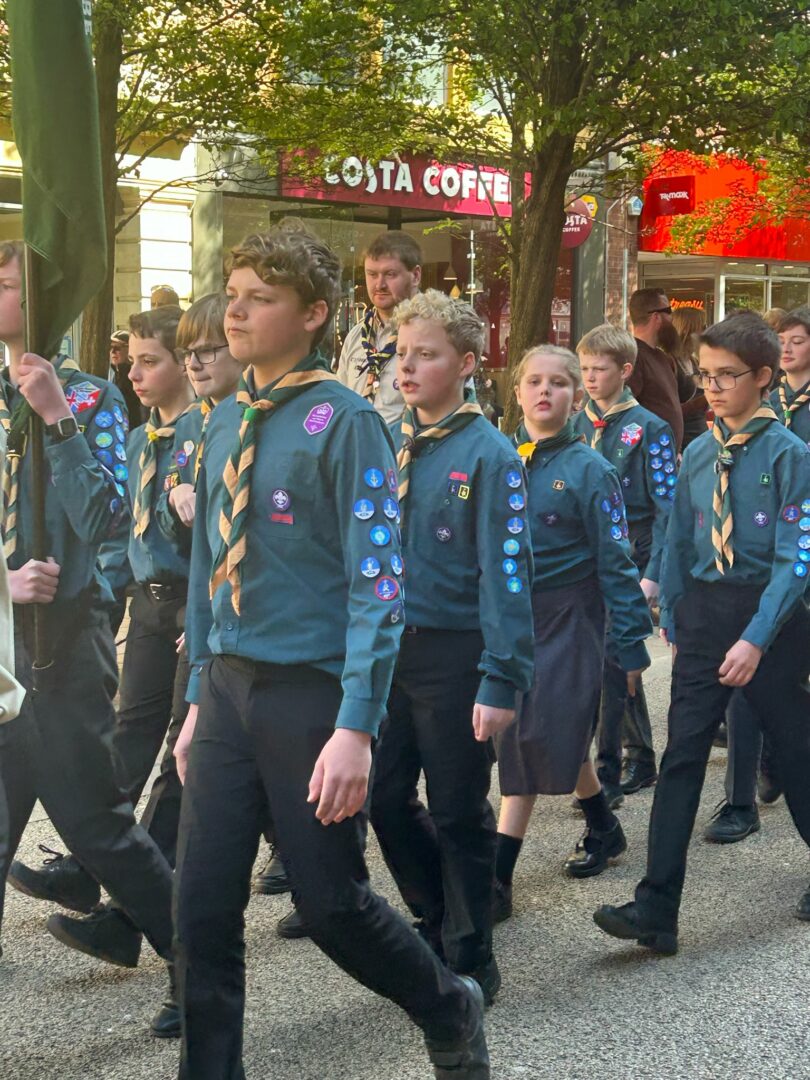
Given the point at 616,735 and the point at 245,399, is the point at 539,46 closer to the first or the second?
the point at 616,735

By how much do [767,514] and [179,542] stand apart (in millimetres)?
1827

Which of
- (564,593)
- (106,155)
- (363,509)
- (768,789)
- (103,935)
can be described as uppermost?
(106,155)

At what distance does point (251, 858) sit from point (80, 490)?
1.23 metres

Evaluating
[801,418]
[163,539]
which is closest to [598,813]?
[163,539]

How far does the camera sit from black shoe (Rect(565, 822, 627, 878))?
5.74 metres

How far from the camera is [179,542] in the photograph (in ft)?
16.6

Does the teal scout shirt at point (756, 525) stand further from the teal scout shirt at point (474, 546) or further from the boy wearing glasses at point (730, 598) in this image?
the teal scout shirt at point (474, 546)

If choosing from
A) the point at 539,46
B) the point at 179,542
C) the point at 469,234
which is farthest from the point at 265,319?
the point at 469,234

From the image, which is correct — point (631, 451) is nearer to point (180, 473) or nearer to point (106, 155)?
point (180, 473)

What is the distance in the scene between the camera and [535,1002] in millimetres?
4520

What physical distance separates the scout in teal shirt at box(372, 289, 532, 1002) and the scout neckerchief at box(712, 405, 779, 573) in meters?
0.87

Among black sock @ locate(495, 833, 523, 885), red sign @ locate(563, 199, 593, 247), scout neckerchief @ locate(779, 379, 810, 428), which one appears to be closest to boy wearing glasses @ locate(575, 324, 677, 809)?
scout neckerchief @ locate(779, 379, 810, 428)

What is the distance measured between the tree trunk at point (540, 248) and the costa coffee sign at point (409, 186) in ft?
21.9

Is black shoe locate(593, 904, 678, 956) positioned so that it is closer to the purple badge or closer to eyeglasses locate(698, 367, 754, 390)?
eyeglasses locate(698, 367, 754, 390)
